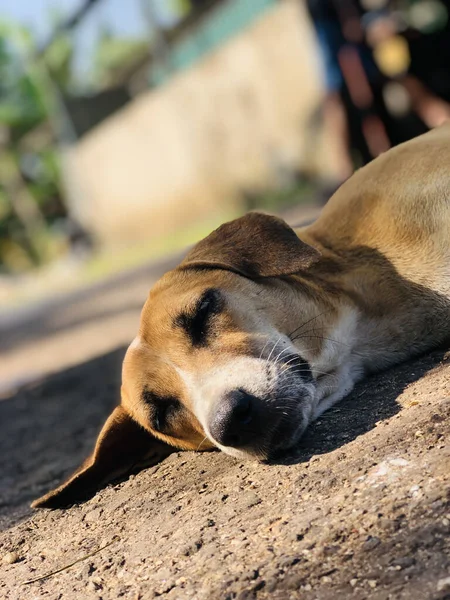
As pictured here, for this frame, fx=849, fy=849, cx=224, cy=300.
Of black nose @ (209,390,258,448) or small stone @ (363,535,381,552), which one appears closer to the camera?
small stone @ (363,535,381,552)

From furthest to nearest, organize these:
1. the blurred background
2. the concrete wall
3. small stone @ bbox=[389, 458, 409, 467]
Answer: the concrete wall, the blurred background, small stone @ bbox=[389, 458, 409, 467]

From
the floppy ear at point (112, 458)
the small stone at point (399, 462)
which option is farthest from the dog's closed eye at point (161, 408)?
the small stone at point (399, 462)

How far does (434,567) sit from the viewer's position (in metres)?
2.39

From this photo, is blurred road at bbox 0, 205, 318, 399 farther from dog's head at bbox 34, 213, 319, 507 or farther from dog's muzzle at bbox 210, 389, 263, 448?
dog's muzzle at bbox 210, 389, 263, 448

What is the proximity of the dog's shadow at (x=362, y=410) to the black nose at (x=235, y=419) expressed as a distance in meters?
0.23

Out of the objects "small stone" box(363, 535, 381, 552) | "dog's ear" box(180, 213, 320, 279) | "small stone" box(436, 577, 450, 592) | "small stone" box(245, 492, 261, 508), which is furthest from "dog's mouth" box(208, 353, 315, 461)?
"small stone" box(436, 577, 450, 592)

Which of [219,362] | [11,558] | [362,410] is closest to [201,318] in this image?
[219,362]

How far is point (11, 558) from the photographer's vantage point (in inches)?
151

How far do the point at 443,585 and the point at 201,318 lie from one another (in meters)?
2.00

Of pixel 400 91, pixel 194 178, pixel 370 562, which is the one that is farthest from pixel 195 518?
pixel 194 178

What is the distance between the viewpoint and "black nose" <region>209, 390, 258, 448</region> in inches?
138

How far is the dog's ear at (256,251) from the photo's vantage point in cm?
420

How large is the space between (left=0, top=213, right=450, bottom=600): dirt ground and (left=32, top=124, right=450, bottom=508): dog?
0.43ft

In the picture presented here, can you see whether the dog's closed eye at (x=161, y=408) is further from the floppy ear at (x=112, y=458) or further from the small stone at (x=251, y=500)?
the small stone at (x=251, y=500)
